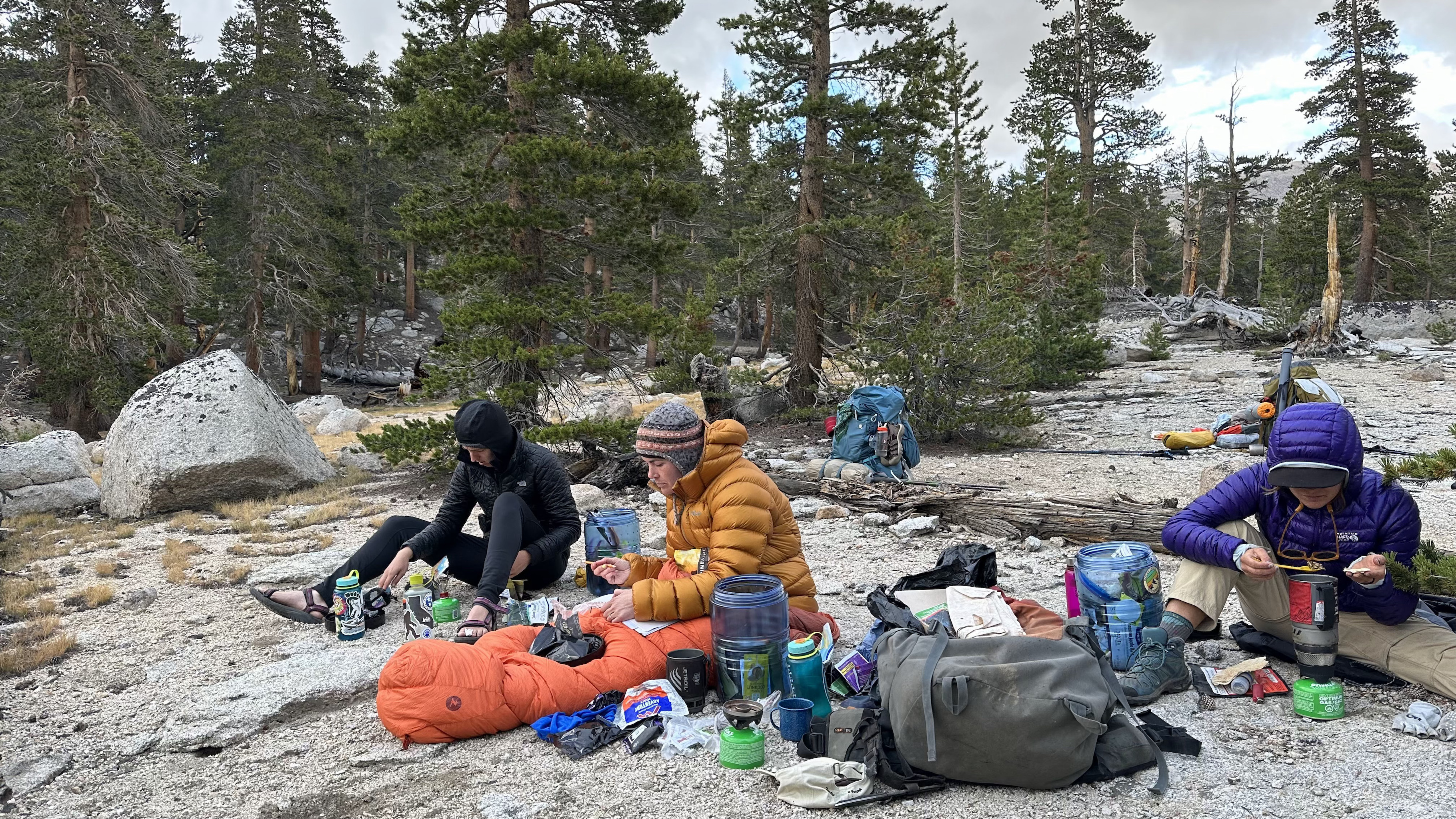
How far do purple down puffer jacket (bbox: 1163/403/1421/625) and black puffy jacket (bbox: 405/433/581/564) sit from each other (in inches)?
143

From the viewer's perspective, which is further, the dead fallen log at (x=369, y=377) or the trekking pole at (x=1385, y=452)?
the dead fallen log at (x=369, y=377)

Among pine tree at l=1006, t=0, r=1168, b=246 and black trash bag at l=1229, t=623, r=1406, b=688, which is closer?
black trash bag at l=1229, t=623, r=1406, b=688

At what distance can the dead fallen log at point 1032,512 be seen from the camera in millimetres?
6109

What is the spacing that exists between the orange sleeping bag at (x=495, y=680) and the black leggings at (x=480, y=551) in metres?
0.96

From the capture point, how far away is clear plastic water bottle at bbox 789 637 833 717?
11.3 feet

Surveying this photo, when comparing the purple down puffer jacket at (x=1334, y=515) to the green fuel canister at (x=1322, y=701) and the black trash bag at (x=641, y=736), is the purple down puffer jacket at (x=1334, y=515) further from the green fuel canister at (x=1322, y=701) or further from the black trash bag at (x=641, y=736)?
the black trash bag at (x=641, y=736)

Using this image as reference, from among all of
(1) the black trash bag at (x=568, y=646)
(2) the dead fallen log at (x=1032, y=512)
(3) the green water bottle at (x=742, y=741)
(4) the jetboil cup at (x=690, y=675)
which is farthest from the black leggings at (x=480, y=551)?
(2) the dead fallen log at (x=1032, y=512)

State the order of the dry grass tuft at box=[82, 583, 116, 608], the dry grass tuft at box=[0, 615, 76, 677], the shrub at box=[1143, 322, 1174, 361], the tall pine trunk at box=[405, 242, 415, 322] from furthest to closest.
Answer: the tall pine trunk at box=[405, 242, 415, 322] < the shrub at box=[1143, 322, 1174, 361] < the dry grass tuft at box=[82, 583, 116, 608] < the dry grass tuft at box=[0, 615, 76, 677]

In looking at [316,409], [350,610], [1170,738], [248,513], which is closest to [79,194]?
[316,409]

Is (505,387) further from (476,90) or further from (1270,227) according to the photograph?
(1270,227)

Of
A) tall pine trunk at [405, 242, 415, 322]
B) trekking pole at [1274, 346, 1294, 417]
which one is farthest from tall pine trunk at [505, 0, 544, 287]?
tall pine trunk at [405, 242, 415, 322]

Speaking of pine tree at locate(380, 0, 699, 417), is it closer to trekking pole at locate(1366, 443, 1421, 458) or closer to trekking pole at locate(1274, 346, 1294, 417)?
trekking pole at locate(1274, 346, 1294, 417)

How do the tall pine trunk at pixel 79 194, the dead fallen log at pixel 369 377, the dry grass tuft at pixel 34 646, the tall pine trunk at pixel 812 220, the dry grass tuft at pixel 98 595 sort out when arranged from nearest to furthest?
1. the dry grass tuft at pixel 34 646
2. the dry grass tuft at pixel 98 595
3. the tall pine trunk at pixel 812 220
4. the tall pine trunk at pixel 79 194
5. the dead fallen log at pixel 369 377

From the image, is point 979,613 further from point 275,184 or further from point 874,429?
point 275,184
